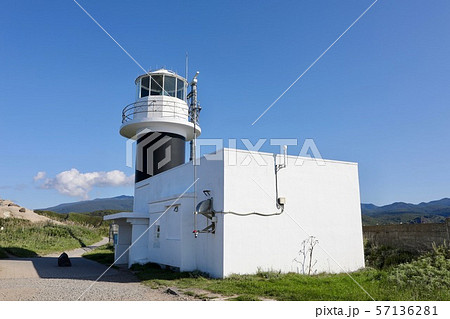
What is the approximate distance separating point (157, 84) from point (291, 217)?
8626mm

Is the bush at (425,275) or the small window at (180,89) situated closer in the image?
the bush at (425,275)

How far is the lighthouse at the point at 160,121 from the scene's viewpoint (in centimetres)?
1595

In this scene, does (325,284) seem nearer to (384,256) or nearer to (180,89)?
(384,256)

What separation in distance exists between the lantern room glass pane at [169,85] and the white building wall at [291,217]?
665 cm

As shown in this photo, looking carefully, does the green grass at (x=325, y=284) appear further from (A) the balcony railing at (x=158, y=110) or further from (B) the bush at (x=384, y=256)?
(A) the balcony railing at (x=158, y=110)

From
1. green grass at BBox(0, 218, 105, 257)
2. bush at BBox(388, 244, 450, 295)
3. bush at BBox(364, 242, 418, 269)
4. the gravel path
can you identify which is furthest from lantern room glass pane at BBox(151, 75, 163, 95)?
green grass at BBox(0, 218, 105, 257)

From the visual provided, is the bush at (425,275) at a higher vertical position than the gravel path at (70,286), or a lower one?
higher

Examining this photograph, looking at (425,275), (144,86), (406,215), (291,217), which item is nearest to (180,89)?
(144,86)

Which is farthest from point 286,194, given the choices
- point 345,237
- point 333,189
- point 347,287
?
point 347,287

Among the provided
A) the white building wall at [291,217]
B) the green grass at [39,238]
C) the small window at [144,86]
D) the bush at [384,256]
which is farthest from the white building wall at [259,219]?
the green grass at [39,238]

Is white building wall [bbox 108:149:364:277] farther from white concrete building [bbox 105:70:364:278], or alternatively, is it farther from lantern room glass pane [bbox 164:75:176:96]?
lantern room glass pane [bbox 164:75:176:96]

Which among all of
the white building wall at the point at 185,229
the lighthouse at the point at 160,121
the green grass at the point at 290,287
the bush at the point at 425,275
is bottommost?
the green grass at the point at 290,287

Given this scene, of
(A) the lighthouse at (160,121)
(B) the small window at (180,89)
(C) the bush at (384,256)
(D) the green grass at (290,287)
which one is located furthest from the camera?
(B) the small window at (180,89)
